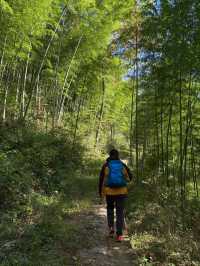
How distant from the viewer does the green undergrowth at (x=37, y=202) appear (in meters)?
4.41

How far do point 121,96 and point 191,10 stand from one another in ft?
41.1

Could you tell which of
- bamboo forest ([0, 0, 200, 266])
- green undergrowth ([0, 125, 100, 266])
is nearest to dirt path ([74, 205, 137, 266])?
bamboo forest ([0, 0, 200, 266])

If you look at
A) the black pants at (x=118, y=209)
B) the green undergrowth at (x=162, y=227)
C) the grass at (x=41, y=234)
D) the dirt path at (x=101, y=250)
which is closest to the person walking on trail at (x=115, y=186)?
the black pants at (x=118, y=209)

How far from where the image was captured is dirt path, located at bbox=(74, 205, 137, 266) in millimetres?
4493

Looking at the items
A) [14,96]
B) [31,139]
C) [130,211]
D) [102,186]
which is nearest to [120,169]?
[102,186]

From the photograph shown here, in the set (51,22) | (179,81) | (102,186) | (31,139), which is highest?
(51,22)

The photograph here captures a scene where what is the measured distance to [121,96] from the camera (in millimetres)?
19984

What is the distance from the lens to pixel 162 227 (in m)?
5.91

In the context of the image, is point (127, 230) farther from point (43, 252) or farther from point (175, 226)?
point (43, 252)

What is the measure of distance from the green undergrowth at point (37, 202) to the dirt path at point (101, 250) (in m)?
0.16

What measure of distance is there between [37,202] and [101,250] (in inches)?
70.3

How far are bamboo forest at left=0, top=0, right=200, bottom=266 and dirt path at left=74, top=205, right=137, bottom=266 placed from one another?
0.05 feet

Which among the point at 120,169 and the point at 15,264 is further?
the point at 120,169

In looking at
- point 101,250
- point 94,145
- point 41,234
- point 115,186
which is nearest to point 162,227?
point 115,186
